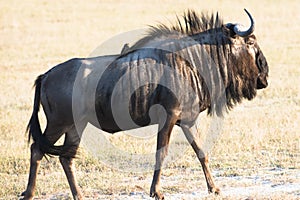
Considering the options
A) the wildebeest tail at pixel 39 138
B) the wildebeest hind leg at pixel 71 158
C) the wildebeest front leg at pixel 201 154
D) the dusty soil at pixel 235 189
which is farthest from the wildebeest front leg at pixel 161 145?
the wildebeest tail at pixel 39 138

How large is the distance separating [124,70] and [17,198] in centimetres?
197

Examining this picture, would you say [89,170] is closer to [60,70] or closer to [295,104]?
[60,70]

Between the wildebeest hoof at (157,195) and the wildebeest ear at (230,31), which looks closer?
the wildebeest hoof at (157,195)

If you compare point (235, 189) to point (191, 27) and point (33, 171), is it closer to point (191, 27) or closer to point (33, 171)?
point (191, 27)

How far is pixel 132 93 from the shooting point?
24.3 ft

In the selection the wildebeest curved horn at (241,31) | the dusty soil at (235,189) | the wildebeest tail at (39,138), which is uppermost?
the wildebeest curved horn at (241,31)

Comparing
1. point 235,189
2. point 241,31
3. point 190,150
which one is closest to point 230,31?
point 241,31

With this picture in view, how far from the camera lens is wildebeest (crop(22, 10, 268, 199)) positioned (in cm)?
740

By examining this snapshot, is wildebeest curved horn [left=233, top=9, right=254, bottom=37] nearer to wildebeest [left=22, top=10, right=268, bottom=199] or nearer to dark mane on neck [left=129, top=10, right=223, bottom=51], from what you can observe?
wildebeest [left=22, top=10, right=268, bottom=199]

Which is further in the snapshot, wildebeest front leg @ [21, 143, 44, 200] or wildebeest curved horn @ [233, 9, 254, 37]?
wildebeest curved horn @ [233, 9, 254, 37]

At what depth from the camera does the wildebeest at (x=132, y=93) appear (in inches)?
291

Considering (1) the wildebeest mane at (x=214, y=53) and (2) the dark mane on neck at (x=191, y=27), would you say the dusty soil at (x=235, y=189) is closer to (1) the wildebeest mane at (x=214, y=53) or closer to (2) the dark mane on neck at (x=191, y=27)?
(1) the wildebeest mane at (x=214, y=53)

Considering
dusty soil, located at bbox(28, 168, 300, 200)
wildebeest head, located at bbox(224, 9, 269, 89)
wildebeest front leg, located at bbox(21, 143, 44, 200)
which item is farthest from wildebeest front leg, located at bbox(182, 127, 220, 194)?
wildebeest front leg, located at bbox(21, 143, 44, 200)

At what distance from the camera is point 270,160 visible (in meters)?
8.88
